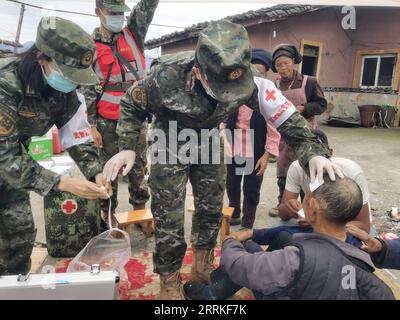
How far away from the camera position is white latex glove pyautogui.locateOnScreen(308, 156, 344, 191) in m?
1.58

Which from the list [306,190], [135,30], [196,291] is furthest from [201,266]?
[135,30]

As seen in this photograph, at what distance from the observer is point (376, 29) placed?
1055cm

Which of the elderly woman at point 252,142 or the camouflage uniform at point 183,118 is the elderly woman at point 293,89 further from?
the camouflage uniform at point 183,118

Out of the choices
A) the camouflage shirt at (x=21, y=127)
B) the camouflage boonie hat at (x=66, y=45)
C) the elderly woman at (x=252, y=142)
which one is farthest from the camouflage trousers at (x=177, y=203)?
the elderly woman at (x=252, y=142)

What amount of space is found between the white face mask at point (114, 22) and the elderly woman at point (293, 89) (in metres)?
1.35

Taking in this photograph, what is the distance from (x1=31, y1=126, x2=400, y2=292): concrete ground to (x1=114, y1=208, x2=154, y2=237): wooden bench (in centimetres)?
9

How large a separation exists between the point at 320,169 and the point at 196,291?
1.02 meters

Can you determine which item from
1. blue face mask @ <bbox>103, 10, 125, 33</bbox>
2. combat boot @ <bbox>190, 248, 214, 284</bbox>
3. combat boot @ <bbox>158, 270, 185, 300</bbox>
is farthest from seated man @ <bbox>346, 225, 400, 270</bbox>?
blue face mask @ <bbox>103, 10, 125, 33</bbox>

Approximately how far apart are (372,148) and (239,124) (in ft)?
17.4

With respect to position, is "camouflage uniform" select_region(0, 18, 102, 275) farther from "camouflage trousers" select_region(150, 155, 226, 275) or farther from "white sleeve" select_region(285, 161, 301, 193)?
"white sleeve" select_region(285, 161, 301, 193)

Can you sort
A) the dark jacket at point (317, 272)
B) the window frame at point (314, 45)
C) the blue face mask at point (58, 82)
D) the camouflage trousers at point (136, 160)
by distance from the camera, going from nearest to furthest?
the dark jacket at point (317, 272) → the blue face mask at point (58, 82) → the camouflage trousers at point (136, 160) → the window frame at point (314, 45)

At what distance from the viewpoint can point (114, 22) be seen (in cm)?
272

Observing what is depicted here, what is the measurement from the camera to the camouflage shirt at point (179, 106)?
1783mm
